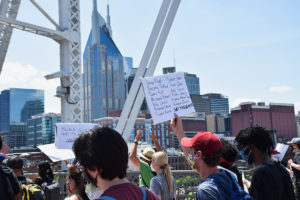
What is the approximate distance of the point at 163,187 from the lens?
371 centimetres

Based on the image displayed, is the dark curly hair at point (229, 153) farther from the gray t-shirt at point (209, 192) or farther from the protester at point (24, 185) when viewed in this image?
the protester at point (24, 185)

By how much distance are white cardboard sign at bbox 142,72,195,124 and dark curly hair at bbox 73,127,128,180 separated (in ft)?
7.62

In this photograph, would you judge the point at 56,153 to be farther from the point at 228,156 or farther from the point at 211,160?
the point at 211,160

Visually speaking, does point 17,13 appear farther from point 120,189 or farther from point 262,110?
point 262,110

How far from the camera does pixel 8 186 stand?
3193 millimetres

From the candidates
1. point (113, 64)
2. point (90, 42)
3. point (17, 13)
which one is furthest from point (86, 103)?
point (17, 13)

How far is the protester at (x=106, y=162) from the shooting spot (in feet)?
5.27

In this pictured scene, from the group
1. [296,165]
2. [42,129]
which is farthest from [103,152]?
[42,129]

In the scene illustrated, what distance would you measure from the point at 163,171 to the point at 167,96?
1.01m

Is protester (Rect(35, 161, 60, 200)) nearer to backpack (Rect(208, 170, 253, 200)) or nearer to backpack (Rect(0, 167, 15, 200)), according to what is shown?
backpack (Rect(0, 167, 15, 200))

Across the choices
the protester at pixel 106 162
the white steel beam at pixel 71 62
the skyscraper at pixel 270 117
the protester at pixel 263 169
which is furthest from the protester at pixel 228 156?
the skyscraper at pixel 270 117

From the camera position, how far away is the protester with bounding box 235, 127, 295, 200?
2432mm

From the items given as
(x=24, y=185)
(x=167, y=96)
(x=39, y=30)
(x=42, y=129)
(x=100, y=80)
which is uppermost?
(x=100, y=80)

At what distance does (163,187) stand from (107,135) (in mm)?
2241
